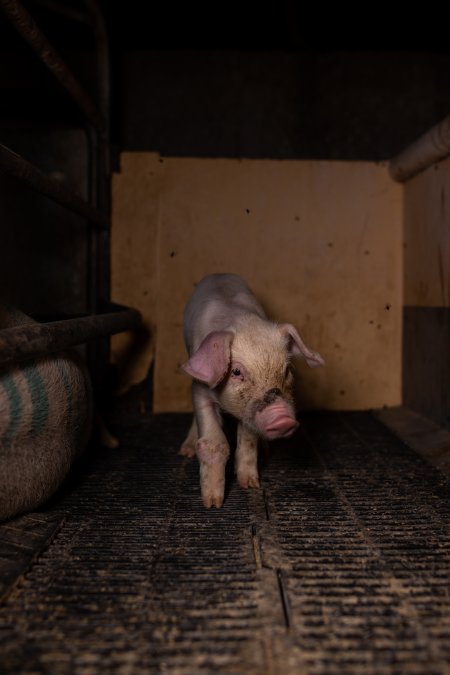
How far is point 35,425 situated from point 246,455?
3.42 ft

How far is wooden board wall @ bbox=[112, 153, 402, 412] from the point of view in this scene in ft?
14.1

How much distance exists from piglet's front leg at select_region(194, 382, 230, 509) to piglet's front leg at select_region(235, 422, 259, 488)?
0.19m

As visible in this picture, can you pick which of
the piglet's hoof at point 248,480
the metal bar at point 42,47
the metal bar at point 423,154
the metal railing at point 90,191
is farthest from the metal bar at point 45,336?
the metal bar at point 423,154

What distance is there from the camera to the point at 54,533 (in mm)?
2059

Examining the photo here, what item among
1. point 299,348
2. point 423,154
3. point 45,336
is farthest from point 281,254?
point 45,336

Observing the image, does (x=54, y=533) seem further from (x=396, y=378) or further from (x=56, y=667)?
(x=396, y=378)

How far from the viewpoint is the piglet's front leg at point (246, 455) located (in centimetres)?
271

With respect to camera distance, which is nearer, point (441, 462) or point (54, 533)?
point (54, 533)

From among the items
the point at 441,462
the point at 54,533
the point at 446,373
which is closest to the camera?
the point at 54,533

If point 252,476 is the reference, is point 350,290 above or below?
above

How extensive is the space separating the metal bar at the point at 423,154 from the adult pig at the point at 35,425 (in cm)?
252

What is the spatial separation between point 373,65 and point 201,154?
150cm

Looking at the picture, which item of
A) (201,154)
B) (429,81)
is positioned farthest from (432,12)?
(201,154)

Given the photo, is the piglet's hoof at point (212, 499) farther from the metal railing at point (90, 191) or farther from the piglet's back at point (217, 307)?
the metal railing at point (90, 191)
